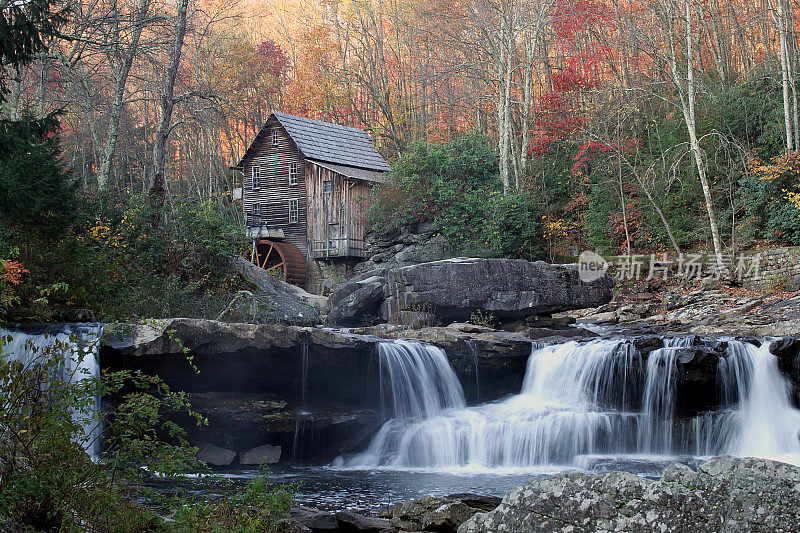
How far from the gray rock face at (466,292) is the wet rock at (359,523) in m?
11.5

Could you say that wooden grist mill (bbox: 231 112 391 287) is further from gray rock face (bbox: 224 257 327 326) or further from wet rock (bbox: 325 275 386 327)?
wet rock (bbox: 325 275 386 327)

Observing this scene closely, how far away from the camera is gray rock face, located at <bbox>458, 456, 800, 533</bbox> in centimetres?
260

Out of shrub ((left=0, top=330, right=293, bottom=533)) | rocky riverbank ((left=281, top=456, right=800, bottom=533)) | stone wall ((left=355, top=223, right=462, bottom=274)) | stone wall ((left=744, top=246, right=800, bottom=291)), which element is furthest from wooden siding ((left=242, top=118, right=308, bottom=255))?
rocky riverbank ((left=281, top=456, right=800, bottom=533))

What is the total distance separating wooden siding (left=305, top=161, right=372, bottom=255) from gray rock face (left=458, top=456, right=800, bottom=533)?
25.7m

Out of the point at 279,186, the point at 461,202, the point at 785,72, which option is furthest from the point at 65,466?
the point at 279,186

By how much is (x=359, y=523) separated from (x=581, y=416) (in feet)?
19.5

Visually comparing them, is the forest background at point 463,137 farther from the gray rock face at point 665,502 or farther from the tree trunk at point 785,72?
the gray rock face at point 665,502

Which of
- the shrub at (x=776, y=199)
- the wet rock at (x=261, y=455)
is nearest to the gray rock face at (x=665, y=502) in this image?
the wet rock at (x=261, y=455)

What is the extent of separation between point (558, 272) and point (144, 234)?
10.8 m

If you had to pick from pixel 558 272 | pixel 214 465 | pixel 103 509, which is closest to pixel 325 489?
pixel 214 465

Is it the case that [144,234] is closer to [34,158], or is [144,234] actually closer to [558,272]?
[34,158]

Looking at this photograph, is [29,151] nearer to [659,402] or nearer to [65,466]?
[65,466]

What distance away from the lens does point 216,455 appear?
430 inches

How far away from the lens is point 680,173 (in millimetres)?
22844
